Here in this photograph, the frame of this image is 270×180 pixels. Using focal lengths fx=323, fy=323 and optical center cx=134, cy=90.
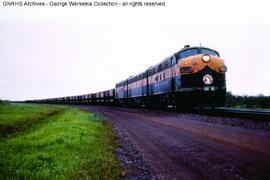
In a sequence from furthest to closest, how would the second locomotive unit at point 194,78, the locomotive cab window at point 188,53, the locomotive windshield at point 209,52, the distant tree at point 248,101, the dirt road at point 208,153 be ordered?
1. the distant tree at point 248,101
2. the locomotive windshield at point 209,52
3. the locomotive cab window at point 188,53
4. the second locomotive unit at point 194,78
5. the dirt road at point 208,153

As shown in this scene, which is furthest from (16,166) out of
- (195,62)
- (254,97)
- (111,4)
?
(254,97)

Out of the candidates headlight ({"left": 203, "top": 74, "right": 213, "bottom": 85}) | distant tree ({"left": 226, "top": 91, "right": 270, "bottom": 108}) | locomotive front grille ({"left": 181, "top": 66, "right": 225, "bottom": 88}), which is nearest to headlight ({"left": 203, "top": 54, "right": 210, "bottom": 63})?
locomotive front grille ({"left": 181, "top": 66, "right": 225, "bottom": 88})

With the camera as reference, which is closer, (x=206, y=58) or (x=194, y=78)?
(x=194, y=78)

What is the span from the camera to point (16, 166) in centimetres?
702

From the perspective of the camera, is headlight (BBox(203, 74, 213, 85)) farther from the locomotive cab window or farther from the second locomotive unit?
the locomotive cab window

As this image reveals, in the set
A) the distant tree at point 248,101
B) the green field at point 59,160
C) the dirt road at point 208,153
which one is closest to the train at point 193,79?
the dirt road at point 208,153

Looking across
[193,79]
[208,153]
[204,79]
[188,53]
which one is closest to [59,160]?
[208,153]

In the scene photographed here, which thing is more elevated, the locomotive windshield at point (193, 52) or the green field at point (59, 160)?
the locomotive windshield at point (193, 52)

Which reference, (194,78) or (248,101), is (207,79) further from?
(248,101)

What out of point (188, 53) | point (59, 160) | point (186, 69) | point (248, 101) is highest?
point (188, 53)

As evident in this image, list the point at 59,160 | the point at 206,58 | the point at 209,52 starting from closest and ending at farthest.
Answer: the point at 59,160, the point at 206,58, the point at 209,52

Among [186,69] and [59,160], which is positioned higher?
[186,69]

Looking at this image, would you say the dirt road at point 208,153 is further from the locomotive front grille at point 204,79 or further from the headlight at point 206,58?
the headlight at point 206,58

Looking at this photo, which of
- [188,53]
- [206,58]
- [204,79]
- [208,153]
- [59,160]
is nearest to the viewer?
[59,160]
